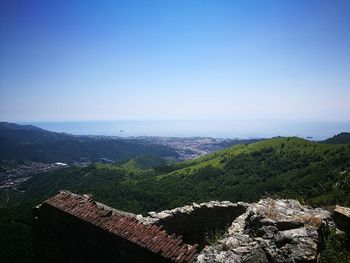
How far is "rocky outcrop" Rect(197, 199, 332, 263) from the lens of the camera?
5.50m

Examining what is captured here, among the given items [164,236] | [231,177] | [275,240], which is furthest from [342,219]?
[231,177]

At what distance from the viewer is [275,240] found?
5.99 meters

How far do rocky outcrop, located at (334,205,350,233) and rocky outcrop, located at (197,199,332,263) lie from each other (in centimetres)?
32

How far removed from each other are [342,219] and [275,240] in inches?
79.4

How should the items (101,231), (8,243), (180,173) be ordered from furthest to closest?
(180,173)
(8,243)
(101,231)

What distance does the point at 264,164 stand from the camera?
115 m

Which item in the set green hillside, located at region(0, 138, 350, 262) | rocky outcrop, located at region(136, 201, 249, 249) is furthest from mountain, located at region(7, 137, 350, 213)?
rocky outcrop, located at region(136, 201, 249, 249)

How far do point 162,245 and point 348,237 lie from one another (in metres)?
4.04

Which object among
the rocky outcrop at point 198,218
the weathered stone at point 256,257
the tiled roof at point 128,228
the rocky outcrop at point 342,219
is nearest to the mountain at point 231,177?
the rocky outcrop at point 198,218

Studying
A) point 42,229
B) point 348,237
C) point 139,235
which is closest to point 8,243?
point 42,229

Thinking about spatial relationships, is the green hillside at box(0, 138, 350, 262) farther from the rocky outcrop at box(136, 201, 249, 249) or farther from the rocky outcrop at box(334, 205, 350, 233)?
the rocky outcrop at box(334, 205, 350, 233)

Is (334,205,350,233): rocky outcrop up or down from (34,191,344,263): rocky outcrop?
up

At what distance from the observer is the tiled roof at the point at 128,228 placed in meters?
6.39

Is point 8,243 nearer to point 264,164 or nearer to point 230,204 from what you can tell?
point 230,204
